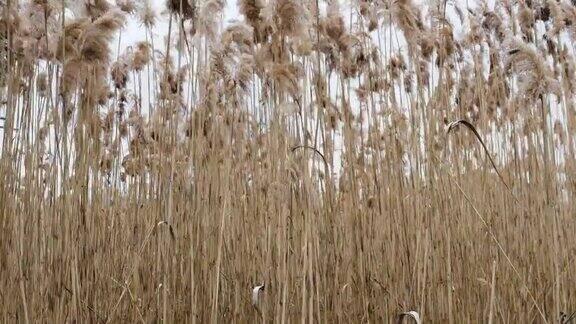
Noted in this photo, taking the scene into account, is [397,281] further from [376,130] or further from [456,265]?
[376,130]

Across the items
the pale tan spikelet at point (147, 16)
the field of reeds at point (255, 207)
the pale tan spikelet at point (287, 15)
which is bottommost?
the field of reeds at point (255, 207)

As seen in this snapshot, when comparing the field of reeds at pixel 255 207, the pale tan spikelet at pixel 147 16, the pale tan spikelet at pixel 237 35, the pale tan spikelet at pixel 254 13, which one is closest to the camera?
the field of reeds at pixel 255 207

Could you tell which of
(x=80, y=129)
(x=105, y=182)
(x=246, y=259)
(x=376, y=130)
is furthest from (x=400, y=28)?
(x=105, y=182)

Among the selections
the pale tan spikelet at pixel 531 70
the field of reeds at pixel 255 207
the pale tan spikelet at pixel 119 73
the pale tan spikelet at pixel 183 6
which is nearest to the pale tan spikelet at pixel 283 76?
the field of reeds at pixel 255 207

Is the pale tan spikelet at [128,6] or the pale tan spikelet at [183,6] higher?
the pale tan spikelet at [128,6]

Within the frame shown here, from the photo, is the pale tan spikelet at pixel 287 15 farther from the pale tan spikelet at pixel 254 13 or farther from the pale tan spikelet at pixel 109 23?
the pale tan spikelet at pixel 109 23

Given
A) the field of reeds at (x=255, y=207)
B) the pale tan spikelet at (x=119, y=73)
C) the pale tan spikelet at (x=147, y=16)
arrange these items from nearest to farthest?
1. the field of reeds at (x=255, y=207)
2. the pale tan spikelet at (x=147, y=16)
3. the pale tan spikelet at (x=119, y=73)

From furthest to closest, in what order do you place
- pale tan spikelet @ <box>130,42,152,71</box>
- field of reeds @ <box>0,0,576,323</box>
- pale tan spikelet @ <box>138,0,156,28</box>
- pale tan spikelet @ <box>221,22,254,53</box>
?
pale tan spikelet @ <box>130,42,152,71</box> < pale tan spikelet @ <box>138,0,156,28</box> < pale tan spikelet @ <box>221,22,254,53</box> < field of reeds @ <box>0,0,576,323</box>

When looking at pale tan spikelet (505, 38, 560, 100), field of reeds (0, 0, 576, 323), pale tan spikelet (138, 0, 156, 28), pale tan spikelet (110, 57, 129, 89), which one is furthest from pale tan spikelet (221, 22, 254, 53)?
pale tan spikelet (505, 38, 560, 100)

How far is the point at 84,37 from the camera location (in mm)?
2223

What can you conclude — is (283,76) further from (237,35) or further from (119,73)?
(119,73)

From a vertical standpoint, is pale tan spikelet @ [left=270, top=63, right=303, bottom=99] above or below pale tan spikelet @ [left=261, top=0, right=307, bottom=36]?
below

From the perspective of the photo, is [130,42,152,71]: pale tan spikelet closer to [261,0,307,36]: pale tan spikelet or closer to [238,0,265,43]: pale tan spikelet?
[238,0,265,43]: pale tan spikelet

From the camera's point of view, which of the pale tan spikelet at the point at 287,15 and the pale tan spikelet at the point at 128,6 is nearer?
the pale tan spikelet at the point at 287,15
